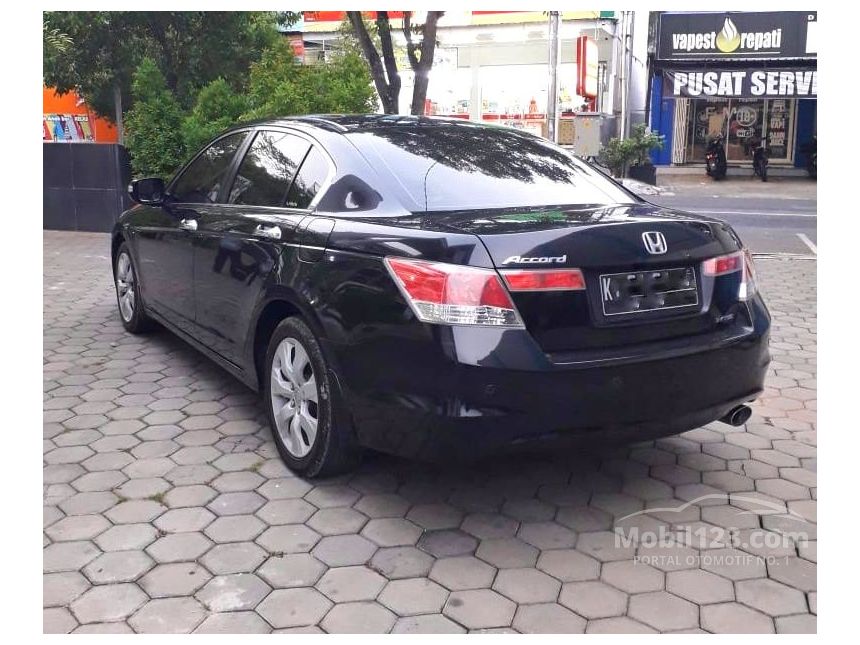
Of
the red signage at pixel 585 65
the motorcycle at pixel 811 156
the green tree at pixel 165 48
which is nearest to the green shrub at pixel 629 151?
the red signage at pixel 585 65

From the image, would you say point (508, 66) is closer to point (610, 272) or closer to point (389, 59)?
point (389, 59)

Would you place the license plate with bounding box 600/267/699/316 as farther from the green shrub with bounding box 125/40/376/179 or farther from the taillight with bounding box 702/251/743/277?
the green shrub with bounding box 125/40/376/179

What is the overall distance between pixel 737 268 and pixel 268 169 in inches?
89.2

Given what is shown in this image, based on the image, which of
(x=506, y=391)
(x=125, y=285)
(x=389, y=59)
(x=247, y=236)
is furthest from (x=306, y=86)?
(x=506, y=391)

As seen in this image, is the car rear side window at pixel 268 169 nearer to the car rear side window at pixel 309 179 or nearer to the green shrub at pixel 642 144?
the car rear side window at pixel 309 179

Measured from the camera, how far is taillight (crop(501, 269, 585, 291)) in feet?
9.90

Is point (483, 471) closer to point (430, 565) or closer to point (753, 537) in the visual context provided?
point (430, 565)

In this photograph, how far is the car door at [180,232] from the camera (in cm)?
483

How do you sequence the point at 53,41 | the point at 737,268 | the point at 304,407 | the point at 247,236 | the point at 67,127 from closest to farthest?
1. the point at 737,268
2. the point at 304,407
3. the point at 247,236
4. the point at 53,41
5. the point at 67,127

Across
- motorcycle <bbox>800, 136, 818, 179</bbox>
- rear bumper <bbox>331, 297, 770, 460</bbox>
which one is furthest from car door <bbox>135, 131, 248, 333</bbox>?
motorcycle <bbox>800, 136, 818, 179</bbox>

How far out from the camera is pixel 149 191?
17.5 feet

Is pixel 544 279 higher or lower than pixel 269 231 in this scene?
lower

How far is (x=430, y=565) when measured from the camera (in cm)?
311

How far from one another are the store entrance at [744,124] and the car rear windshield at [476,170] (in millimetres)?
23687
